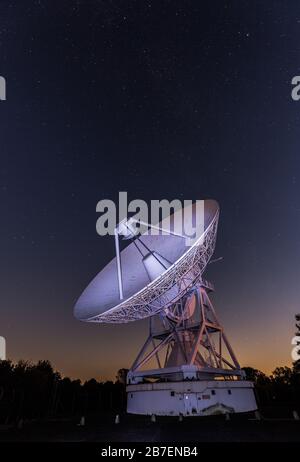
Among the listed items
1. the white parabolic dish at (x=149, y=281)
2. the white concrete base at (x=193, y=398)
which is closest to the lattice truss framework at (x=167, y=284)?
the white parabolic dish at (x=149, y=281)

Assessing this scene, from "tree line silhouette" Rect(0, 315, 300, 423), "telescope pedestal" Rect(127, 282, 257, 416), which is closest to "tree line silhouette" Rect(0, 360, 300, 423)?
"tree line silhouette" Rect(0, 315, 300, 423)

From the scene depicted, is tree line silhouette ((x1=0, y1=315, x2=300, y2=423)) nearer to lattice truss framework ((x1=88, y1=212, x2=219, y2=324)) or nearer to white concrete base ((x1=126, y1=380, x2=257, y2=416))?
white concrete base ((x1=126, y1=380, x2=257, y2=416))

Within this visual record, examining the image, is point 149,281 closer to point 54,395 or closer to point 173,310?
point 173,310

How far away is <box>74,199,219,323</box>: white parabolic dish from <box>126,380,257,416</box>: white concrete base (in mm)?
5495

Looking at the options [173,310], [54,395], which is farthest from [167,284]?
[54,395]

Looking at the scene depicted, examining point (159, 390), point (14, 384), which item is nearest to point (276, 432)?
point (159, 390)

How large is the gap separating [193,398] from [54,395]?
3298 centimetres

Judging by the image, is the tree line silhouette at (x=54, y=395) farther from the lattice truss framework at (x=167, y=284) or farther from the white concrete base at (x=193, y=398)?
the lattice truss framework at (x=167, y=284)

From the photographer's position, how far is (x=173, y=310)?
95.6 feet

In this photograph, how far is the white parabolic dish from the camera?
2178 centimetres

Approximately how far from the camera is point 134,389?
26250 millimetres

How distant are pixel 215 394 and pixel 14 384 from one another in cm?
2820
